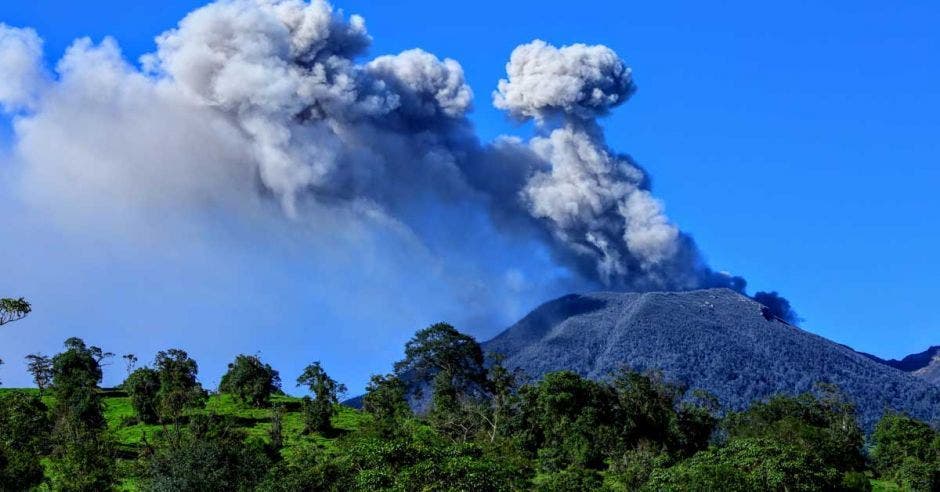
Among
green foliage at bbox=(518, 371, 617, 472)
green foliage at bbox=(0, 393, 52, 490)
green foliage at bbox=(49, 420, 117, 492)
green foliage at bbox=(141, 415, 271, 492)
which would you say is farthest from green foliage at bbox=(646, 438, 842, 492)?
green foliage at bbox=(0, 393, 52, 490)

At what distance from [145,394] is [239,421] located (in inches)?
333

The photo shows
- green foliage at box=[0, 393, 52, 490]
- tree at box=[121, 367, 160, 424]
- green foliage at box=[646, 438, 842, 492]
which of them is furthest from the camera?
tree at box=[121, 367, 160, 424]

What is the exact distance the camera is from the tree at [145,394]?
100m

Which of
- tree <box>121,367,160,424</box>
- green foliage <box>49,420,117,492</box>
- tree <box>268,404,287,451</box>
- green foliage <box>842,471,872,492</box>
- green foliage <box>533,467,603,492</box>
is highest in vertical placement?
tree <box>121,367,160,424</box>

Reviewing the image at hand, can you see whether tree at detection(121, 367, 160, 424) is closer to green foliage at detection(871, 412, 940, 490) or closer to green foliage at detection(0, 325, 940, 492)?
green foliage at detection(0, 325, 940, 492)

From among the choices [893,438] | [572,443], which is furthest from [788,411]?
[572,443]

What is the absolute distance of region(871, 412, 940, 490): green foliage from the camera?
89.3 m

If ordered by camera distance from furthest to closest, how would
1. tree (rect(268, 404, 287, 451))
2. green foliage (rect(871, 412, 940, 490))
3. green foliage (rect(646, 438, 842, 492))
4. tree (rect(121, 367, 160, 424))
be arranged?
tree (rect(121, 367, 160, 424)) → green foliage (rect(871, 412, 940, 490)) → tree (rect(268, 404, 287, 451)) → green foliage (rect(646, 438, 842, 492))

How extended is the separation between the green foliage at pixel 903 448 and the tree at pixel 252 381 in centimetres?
5512

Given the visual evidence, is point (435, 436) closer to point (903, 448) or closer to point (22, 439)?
point (22, 439)

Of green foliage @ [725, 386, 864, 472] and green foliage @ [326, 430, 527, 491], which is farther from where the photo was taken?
green foliage @ [725, 386, 864, 472]

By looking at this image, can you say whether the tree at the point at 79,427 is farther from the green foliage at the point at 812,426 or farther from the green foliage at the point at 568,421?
the green foliage at the point at 812,426

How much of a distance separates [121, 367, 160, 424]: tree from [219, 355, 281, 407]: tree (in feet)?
27.0

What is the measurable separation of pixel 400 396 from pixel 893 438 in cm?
4377
